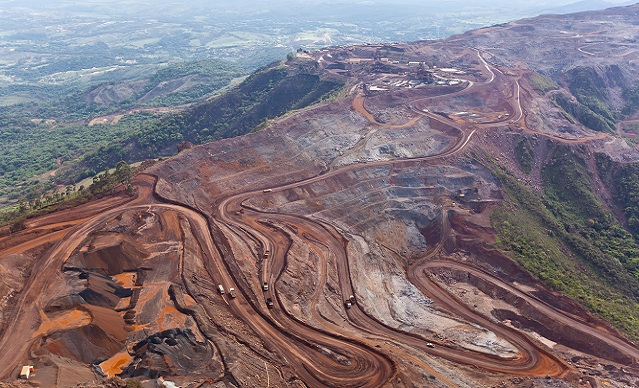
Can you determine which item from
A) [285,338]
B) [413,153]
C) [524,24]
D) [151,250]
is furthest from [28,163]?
[524,24]

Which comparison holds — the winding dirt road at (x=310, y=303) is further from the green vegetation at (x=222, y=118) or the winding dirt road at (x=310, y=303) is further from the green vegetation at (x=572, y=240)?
the green vegetation at (x=222, y=118)

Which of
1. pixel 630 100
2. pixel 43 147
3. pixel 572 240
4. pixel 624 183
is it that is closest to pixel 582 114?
pixel 630 100

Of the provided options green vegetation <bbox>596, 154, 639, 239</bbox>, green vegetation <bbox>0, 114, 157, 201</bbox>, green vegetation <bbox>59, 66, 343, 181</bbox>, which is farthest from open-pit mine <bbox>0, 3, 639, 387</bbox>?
green vegetation <bbox>0, 114, 157, 201</bbox>

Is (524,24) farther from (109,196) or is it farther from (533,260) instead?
(109,196)

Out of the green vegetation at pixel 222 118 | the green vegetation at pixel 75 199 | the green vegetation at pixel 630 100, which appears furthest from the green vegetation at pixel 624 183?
the green vegetation at pixel 75 199

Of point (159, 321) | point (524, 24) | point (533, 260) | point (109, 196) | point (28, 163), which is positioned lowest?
point (28, 163)

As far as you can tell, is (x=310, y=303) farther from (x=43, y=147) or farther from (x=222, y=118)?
(x=43, y=147)
